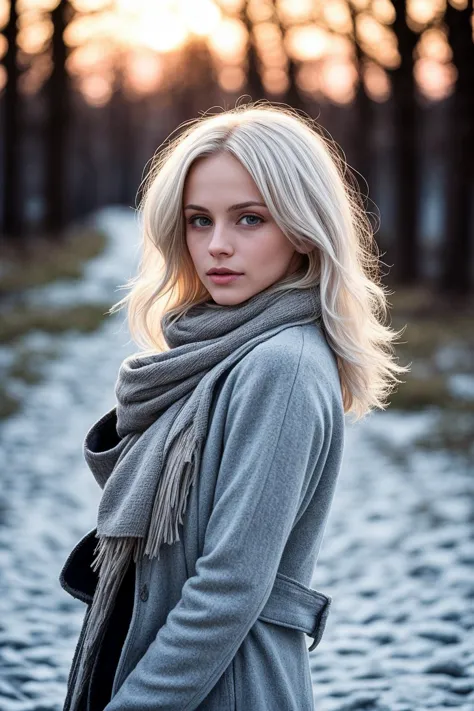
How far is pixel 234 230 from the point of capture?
202 centimetres

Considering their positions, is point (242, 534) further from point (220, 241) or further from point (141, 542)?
point (220, 241)

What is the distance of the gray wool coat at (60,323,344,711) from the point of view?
5.83ft

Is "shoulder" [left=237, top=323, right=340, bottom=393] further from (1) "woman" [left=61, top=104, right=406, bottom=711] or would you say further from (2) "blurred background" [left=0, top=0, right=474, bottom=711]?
(2) "blurred background" [left=0, top=0, right=474, bottom=711]

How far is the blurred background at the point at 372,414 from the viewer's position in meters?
4.53

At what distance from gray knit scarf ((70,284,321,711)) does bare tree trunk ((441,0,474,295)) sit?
48.4 ft

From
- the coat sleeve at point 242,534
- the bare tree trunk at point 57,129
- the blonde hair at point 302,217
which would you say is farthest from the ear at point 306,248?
the bare tree trunk at point 57,129

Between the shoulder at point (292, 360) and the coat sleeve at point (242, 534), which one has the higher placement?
the shoulder at point (292, 360)

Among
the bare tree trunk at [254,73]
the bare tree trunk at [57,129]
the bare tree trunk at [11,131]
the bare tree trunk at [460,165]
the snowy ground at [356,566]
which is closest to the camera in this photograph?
the snowy ground at [356,566]

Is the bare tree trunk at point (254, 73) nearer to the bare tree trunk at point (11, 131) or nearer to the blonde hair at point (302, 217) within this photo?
the bare tree trunk at point (11, 131)

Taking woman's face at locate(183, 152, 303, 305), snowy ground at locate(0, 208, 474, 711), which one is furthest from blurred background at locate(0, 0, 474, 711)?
woman's face at locate(183, 152, 303, 305)

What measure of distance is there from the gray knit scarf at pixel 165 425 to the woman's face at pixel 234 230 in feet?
0.16

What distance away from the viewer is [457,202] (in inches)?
641

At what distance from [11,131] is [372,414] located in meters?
16.4

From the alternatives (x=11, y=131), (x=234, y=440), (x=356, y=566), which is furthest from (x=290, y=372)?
(x=11, y=131)
